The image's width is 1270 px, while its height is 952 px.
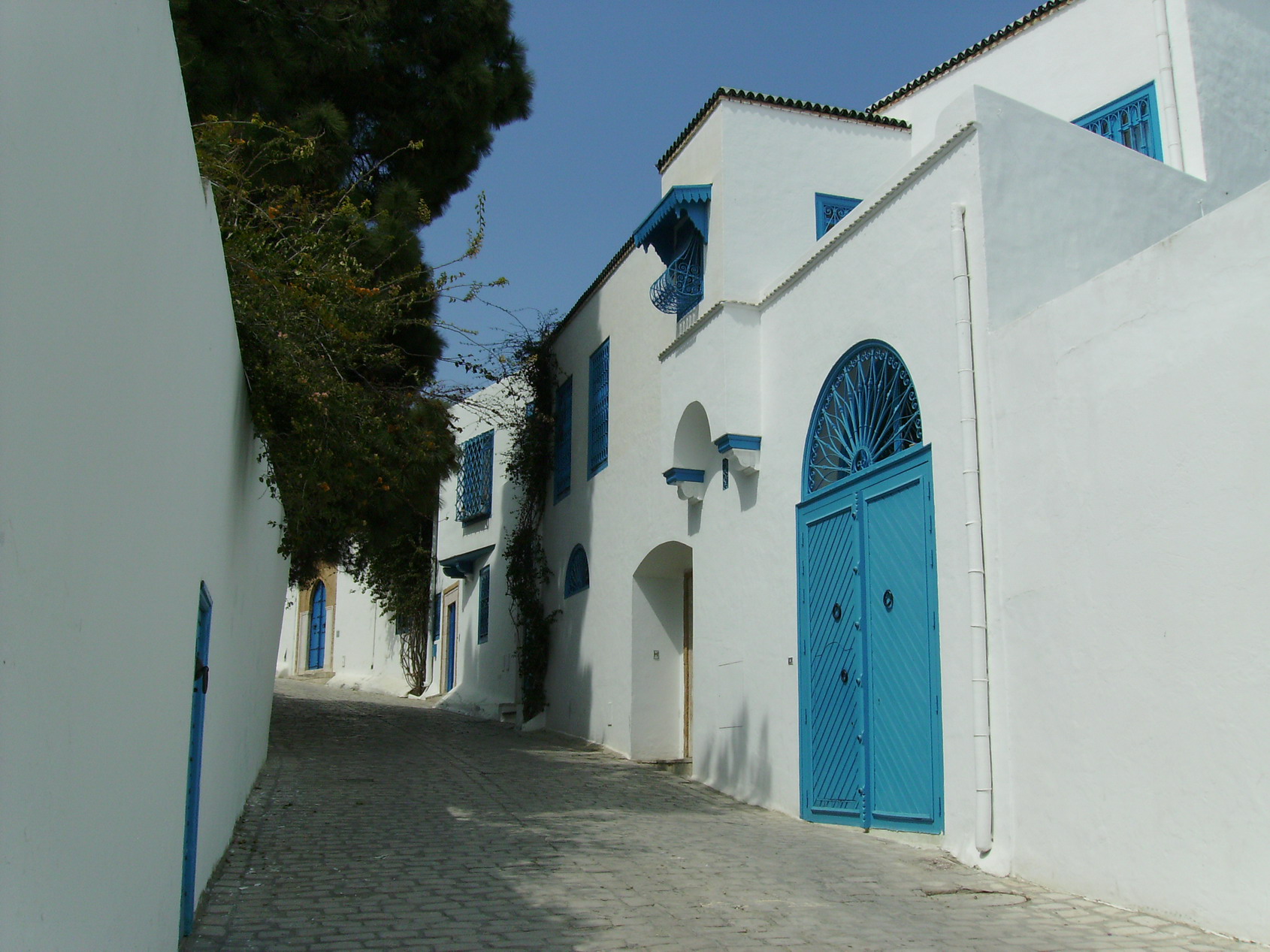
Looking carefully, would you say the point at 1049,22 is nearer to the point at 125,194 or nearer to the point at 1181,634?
the point at 1181,634

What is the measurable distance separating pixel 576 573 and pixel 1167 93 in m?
8.86

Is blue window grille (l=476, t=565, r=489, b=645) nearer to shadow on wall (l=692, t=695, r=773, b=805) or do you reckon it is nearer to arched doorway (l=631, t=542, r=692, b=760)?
arched doorway (l=631, t=542, r=692, b=760)

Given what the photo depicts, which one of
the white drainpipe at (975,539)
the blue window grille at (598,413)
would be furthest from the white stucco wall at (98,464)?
the blue window grille at (598,413)

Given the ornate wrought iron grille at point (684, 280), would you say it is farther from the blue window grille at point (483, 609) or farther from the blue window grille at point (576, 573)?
the blue window grille at point (483, 609)

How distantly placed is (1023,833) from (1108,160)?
424 cm

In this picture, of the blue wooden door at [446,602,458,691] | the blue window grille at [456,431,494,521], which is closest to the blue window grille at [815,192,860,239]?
the blue window grille at [456,431,494,521]

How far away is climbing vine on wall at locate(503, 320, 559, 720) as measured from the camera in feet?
53.5

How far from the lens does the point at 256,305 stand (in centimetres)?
643

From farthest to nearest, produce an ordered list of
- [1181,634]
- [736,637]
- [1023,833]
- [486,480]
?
[486,480]
[736,637]
[1023,833]
[1181,634]

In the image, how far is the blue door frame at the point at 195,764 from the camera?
5.06 metres

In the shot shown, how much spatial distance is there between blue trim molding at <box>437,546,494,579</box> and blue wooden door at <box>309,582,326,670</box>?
808 cm

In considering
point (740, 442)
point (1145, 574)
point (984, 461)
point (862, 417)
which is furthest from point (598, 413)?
point (1145, 574)

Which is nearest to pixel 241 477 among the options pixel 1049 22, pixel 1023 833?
pixel 1023 833

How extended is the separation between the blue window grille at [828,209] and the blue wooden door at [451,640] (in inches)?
476
